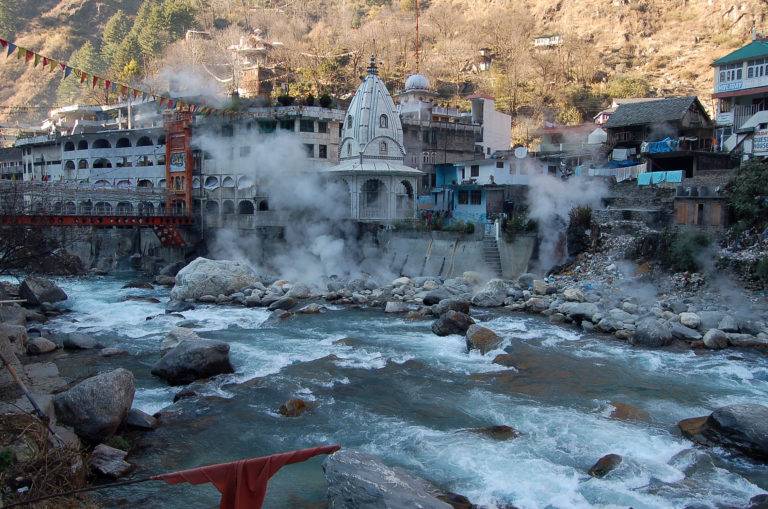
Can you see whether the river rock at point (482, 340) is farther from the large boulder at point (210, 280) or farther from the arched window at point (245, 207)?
the arched window at point (245, 207)

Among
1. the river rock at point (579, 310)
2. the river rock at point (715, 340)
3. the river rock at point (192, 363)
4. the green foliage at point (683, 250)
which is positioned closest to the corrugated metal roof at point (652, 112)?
the green foliage at point (683, 250)

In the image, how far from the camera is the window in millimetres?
45594

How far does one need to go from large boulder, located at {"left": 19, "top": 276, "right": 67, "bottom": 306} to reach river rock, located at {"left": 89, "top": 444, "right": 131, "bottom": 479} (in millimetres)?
19979

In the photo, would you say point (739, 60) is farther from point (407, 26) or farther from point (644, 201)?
point (407, 26)

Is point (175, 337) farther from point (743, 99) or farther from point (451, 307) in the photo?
point (743, 99)

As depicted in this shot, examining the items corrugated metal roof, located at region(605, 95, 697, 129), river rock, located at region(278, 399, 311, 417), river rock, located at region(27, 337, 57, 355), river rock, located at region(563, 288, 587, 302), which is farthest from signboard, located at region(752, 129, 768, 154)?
river rock, located at region(27, 337, 57, 355)

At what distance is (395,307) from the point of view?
29094mm

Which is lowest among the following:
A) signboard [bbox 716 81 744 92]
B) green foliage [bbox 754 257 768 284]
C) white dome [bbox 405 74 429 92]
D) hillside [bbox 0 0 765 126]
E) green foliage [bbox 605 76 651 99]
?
green foliage [bbox 754 257 768 284]

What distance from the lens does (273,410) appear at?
1647cm

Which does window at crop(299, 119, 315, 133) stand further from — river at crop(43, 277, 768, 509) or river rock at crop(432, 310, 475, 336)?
river rock at crop(432, 310, 475, 336)

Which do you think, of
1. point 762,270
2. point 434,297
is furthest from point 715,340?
point 434,297

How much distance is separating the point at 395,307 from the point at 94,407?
16607mm

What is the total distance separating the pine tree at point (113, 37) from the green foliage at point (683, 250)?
78.1 meters

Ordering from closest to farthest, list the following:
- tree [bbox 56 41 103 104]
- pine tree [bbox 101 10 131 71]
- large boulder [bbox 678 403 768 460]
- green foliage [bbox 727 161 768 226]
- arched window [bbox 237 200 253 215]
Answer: large boulder [bbox 678 403 768 460] → green foliage [bbox 727 161 768 226] → arched window [bbox 237 200 253 215] → pine tree [bbox 101 10 131 71] → tree [bbox 56 41 103 104]
